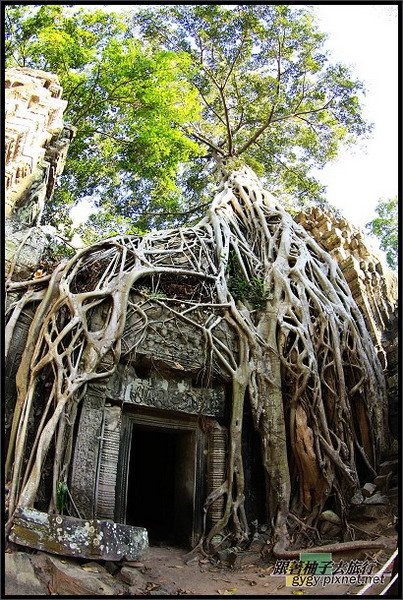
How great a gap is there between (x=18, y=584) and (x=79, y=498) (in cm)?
125

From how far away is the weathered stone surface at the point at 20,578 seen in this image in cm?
307

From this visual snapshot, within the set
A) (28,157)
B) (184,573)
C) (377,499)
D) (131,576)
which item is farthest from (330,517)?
(28,157)

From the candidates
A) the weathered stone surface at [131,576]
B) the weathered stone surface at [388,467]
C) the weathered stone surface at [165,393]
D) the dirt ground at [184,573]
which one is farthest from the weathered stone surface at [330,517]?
the weathered stone surface at [131,576]

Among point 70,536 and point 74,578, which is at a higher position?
point 70,536

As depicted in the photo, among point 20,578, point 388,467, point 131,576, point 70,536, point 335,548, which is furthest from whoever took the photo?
point 388,467

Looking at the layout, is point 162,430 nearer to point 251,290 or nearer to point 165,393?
point 165,393

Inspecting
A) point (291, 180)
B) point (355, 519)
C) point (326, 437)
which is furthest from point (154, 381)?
point (291, 180)

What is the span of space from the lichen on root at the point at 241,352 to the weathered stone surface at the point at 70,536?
0.40m

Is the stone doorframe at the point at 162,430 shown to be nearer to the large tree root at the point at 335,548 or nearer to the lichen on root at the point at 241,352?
the lichen on root at the point at 241,352

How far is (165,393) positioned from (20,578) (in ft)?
7.97

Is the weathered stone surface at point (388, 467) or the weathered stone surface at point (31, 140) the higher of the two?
the weathered stone surface at point (31, 140)

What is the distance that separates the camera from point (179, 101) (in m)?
9.73

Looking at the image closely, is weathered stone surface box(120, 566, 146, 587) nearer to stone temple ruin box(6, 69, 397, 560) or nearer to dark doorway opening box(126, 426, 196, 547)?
stone temple ruin box(6, 69, 397, 560)

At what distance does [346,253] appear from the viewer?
8.12 meters
